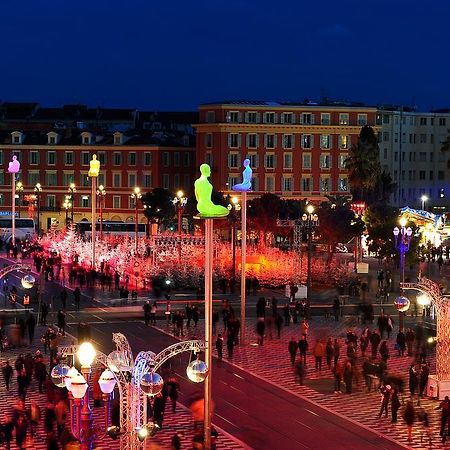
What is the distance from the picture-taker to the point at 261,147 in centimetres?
9331

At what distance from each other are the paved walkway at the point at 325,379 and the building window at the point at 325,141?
53154 mm

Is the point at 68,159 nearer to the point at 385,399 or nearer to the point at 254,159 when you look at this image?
the point at 254,159

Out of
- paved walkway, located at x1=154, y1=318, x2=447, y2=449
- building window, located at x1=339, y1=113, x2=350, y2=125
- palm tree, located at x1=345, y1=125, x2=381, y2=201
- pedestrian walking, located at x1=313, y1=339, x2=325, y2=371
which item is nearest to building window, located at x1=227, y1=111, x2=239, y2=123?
building window, located at x1=339, y1=113, x2=350, y2=125

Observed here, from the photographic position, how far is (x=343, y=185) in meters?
94.8

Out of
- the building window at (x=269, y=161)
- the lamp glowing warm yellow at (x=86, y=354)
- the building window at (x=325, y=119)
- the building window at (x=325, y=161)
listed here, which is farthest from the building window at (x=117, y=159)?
the lamp glowing warm yellow at (x=86, y=354)

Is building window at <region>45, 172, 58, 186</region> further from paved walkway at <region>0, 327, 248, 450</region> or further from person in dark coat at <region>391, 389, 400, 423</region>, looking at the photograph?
person in dark coat at <region>391, 389, 400, 423</region>

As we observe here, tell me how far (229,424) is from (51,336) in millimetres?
9009

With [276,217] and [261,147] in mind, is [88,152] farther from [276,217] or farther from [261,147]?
[276,217]

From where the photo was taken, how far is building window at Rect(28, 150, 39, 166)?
9750cm

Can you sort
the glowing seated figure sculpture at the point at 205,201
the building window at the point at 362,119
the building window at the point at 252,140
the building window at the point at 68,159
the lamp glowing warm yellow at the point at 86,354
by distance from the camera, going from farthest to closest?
the building window at the point at 68,159 < the building window at the point at 362,119 < the building window at the point at 252,140 < the glowing seated figure sculpture at the point at 205,201 < the lamp glowing warm yellow at the point at 86,354

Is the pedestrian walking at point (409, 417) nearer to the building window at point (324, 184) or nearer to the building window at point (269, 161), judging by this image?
the building window at point (269, 161)

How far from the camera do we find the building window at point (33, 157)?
9750 centimetres

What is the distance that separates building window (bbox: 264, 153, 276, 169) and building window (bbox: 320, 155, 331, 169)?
385 cm

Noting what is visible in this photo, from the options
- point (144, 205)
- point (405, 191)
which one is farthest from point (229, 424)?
point (405, 191)
